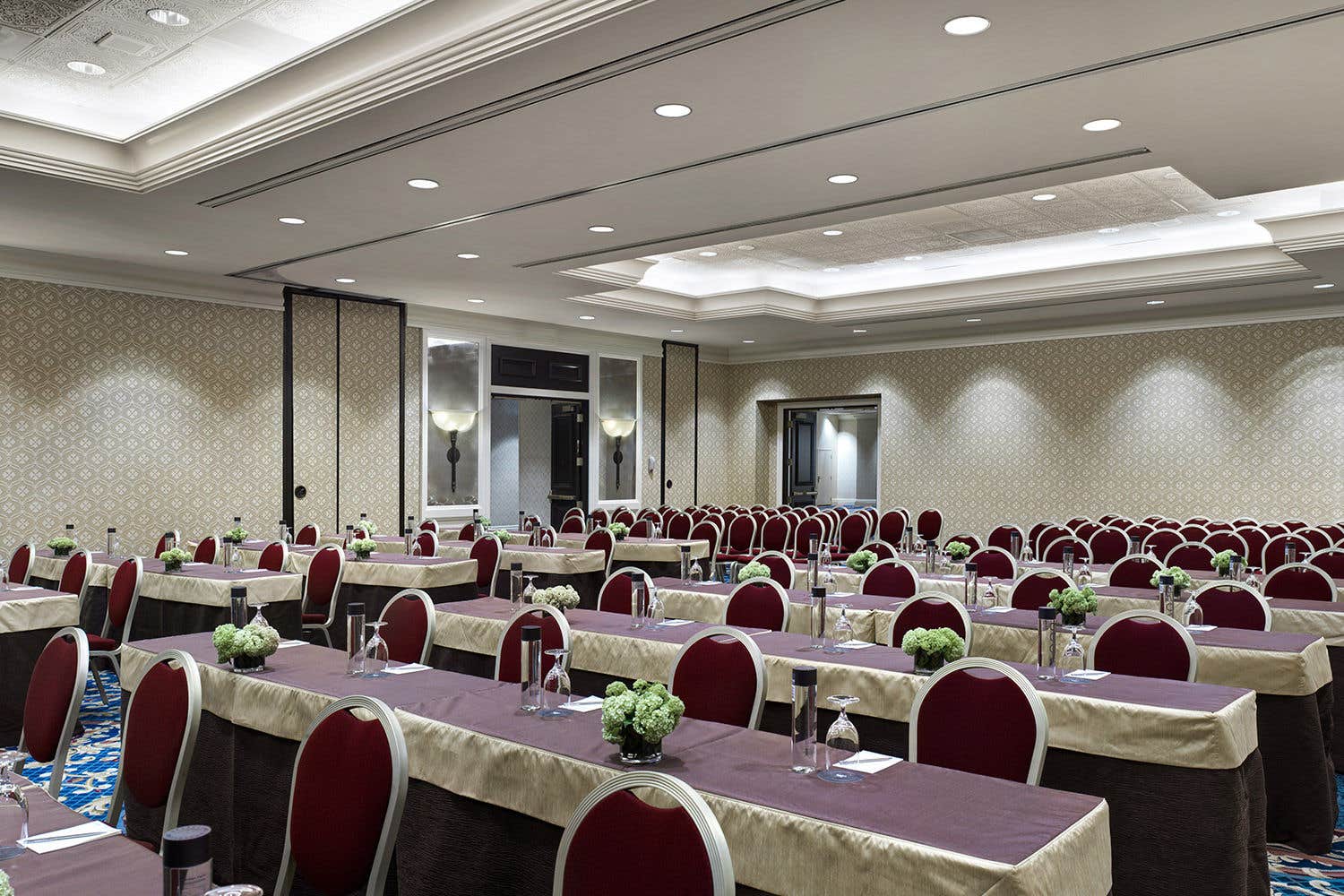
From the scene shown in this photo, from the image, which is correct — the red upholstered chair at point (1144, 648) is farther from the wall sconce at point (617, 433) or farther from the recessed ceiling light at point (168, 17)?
the wall sconce at point (617, 433)

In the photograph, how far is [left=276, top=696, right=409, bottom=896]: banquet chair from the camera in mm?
2281

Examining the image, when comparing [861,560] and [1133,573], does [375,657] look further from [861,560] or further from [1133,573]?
[1133,573]

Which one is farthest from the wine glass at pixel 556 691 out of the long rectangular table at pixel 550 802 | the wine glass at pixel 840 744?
the wine glass at pixel 840 744

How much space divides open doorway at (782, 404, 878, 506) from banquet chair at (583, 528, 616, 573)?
731 cm

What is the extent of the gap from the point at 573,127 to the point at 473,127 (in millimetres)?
539

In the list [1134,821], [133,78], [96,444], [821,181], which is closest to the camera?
[1134,821]

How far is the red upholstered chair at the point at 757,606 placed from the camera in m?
5.22

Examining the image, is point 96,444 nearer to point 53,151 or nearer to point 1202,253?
point 53,151

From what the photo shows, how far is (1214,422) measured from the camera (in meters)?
11.9

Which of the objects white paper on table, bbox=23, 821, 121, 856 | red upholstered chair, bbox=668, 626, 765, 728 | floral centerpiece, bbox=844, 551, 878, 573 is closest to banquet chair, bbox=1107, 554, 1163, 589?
floral centerpiece, bbox=844, 551, 878, 573

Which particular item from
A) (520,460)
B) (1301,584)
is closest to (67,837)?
(1301,584)

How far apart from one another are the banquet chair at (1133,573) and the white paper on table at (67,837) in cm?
608

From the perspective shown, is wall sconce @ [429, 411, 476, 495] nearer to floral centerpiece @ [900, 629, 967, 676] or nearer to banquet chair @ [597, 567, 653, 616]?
banquet chair @ [597, 567, 653, 616]

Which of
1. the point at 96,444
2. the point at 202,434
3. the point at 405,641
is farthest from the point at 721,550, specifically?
the point at 405,641
